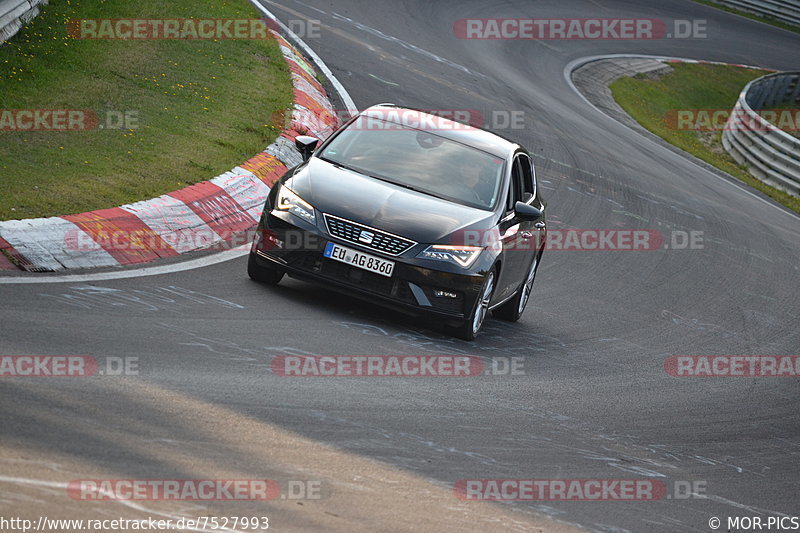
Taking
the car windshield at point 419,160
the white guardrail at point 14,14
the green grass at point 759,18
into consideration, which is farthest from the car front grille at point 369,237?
the green grass at point 759,18

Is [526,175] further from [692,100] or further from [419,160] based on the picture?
[692,100]

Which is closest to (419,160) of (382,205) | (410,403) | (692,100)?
(382,205)

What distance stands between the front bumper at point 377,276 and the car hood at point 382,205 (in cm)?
23

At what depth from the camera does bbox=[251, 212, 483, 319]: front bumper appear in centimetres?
852

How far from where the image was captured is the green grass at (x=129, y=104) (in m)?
9.89

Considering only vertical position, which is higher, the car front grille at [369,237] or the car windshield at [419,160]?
the car windshield at [419,160]

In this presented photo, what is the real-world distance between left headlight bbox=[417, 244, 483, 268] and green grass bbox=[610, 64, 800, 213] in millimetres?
16153

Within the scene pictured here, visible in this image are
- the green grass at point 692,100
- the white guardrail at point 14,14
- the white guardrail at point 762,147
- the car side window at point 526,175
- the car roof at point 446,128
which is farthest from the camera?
the green grass at point 692,100

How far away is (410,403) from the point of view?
716cm

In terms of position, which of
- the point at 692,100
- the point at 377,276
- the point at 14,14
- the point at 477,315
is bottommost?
the point at 692,100

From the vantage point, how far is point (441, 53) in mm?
25172

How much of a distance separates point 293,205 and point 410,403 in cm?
238

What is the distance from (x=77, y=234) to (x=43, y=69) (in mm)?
5205

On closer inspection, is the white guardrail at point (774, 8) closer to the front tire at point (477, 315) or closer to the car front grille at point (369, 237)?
the front tire at point (477, 315)
